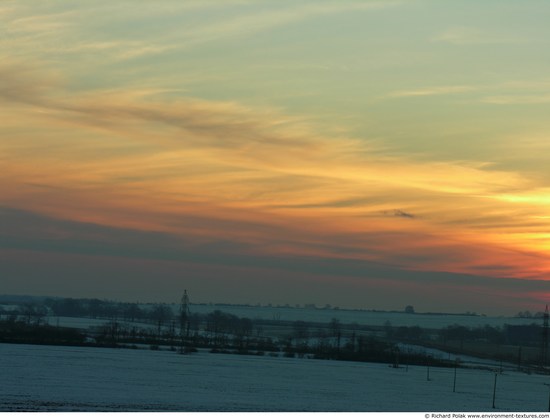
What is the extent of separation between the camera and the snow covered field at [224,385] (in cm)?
5916

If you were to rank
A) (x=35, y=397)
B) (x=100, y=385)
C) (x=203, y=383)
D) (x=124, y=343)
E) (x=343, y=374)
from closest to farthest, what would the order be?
(x=35, y=397) → (x=100, y=385) → (x=203, y=383) → (x=343, y=374) → (x=124, y=343)

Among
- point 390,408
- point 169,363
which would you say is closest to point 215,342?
point 169,363

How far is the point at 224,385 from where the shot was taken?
75375 mm

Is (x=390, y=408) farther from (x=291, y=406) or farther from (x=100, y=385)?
(x=100, y=385)

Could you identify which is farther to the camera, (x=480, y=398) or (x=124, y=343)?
(x=124, y=343)

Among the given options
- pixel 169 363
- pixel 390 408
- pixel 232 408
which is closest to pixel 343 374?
pixel 169 363

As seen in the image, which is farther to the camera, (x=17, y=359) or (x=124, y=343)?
(x=124, y=343)

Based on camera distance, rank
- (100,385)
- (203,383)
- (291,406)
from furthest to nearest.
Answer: (203,383), (100,385), (291,406)

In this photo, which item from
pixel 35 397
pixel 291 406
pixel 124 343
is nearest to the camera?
pixel 35 397

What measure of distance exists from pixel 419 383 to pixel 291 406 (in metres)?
36.1

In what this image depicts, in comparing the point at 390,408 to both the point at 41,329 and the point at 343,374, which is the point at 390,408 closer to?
the point at 343,374

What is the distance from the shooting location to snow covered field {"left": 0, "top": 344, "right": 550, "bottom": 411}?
59.2 meters

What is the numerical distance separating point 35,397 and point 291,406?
17.3 meters

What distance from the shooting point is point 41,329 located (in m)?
151
